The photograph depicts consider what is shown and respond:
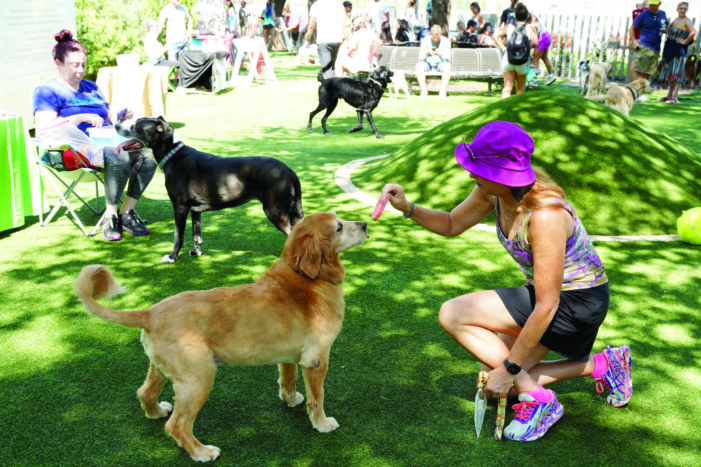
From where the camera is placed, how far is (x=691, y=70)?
63.2 ft

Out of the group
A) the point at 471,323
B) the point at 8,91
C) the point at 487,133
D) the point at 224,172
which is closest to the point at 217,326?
the point at 471,323

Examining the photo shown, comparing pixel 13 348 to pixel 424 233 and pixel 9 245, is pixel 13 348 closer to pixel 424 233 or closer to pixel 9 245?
pixel 9 245

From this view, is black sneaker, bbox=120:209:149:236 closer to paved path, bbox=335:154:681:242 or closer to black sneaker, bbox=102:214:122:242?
black sneaker, bbox=102:214:122:242

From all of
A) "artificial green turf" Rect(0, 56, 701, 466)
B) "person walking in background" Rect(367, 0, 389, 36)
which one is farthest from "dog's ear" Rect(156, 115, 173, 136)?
"person walking in background" Rect(367, 0, 389, 36)

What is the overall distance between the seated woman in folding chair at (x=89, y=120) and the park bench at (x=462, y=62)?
1292 centimetres

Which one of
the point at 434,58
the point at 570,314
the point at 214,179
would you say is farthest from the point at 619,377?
the point at 434,58

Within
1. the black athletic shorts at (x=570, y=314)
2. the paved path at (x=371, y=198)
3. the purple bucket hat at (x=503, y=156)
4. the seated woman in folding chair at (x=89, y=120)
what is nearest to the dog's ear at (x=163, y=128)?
the seated woman in folding chair at (x=89, y=120)

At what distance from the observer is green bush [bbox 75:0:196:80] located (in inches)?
647

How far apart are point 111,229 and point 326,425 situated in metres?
4.11

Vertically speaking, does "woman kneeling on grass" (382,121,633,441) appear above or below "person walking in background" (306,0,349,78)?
below

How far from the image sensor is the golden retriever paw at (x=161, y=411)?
3.50 m

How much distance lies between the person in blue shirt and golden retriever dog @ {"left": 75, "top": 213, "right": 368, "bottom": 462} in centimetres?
1594

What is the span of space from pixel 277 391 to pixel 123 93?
940 cm

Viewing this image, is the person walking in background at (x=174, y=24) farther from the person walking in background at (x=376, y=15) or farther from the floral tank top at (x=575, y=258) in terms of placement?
the floral tank top at (x=575, y=258)
